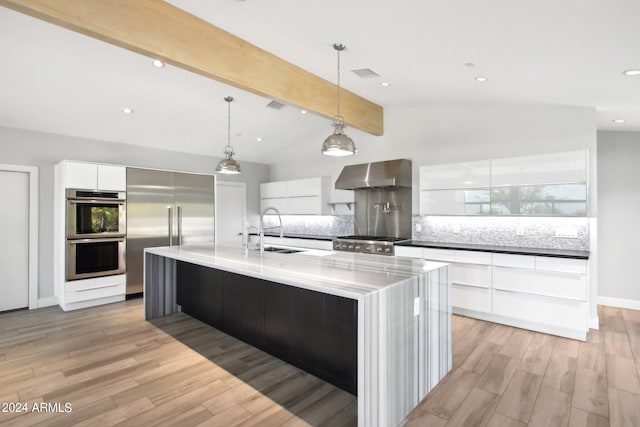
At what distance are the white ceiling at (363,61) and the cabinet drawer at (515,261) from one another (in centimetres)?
180

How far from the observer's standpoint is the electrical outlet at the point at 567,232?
13.1 ft

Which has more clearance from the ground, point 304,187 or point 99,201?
point 304,187

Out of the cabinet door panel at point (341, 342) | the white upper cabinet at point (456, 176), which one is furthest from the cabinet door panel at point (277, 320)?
the white upper cabinet at point (456, 176)

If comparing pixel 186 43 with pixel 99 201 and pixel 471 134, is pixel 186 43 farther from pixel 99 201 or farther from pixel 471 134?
pixel 471 134

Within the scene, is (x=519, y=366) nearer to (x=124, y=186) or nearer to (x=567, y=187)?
(x=567, y=187)

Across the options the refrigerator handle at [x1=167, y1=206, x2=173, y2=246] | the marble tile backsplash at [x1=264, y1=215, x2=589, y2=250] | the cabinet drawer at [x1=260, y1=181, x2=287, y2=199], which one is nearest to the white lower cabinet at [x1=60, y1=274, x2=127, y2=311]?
the refrigerator handle at [x1=167, y1=206, x2=173, y2=246]

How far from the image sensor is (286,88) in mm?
3709

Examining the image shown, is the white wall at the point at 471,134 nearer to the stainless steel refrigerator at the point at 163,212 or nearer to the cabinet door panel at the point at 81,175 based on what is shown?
the stainless steel refrigerator at the point at 163,212

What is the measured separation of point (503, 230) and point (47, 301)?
654 cm

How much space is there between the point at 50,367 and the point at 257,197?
520cm

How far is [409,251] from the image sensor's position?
4738 millimetres

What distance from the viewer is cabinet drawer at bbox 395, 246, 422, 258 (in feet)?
15.3

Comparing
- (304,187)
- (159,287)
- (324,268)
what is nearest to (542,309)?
(324,268)

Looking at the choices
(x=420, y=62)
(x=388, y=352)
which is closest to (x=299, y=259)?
(x=388, y=352)
